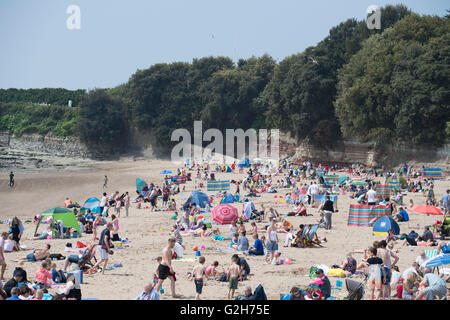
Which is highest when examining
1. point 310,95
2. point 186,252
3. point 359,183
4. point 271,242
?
point 310,95

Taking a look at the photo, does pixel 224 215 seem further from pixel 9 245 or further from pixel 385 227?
pixel 9 245

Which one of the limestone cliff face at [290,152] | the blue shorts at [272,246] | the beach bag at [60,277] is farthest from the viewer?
the limestone cliff face at [290,152]

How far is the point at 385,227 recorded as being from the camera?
15.9 m

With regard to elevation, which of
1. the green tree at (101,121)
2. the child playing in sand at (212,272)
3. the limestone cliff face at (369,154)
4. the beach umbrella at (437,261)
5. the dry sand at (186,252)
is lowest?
the dry sand at (186,252)

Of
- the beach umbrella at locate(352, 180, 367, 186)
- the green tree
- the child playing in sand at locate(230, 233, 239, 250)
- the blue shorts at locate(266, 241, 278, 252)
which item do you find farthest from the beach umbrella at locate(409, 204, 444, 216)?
the green tree

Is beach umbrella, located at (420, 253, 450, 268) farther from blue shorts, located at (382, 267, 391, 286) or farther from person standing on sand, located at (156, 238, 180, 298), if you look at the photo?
person standing on sand, located at (156, 238, 180, 298)

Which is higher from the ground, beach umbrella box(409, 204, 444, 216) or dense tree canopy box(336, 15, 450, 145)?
dense tree canopy box(336, 15, 450, 145)

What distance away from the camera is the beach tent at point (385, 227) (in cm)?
1562

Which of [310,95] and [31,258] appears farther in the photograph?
[310,95]

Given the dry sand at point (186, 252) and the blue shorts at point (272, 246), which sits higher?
the blue shorts at point (272, 246)

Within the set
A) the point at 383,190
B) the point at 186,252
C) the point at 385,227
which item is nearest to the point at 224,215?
the point at 186,252

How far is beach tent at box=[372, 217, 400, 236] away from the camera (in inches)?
615

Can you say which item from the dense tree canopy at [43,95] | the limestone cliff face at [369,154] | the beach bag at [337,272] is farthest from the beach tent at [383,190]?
the dense tree canopy at [43,95]

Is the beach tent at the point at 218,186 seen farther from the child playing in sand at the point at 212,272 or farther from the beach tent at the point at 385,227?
the child playing in sand at the point at 212,272
